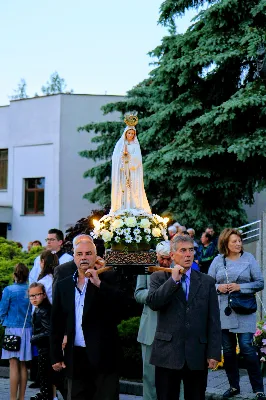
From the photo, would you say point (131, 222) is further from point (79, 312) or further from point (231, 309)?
point (79, 312)

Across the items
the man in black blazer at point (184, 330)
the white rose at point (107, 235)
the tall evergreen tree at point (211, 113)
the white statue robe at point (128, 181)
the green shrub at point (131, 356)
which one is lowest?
the green shrub at point (131, 356)

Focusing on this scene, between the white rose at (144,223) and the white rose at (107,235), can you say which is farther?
the white rose at (144,223)

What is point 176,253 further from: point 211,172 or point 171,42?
point 171,42

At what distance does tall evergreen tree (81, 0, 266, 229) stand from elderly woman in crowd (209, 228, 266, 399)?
8149 millimetres

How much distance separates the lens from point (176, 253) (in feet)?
21.8

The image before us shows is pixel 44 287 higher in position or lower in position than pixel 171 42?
lower

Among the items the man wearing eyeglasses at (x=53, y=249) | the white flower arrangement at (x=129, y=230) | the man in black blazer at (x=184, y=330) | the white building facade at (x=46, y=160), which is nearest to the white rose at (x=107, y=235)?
the white flower arrangement at (x=129, y=230)

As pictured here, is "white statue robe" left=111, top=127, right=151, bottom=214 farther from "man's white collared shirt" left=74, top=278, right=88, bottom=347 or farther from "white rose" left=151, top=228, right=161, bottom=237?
"man's white collared shirt" left=74, top=278, right=88, bottom=347

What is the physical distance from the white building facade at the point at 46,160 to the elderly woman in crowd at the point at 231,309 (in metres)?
23.5

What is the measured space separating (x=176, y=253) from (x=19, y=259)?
1022 cm

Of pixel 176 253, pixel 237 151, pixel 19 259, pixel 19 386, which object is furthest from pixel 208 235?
pixel 176 253

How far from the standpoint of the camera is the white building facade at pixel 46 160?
108 feet

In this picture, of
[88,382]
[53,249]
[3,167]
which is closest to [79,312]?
[88,382]

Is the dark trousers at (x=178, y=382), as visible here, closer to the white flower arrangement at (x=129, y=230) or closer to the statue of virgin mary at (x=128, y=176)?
the white flower arrangement at (x=129, y=230)
